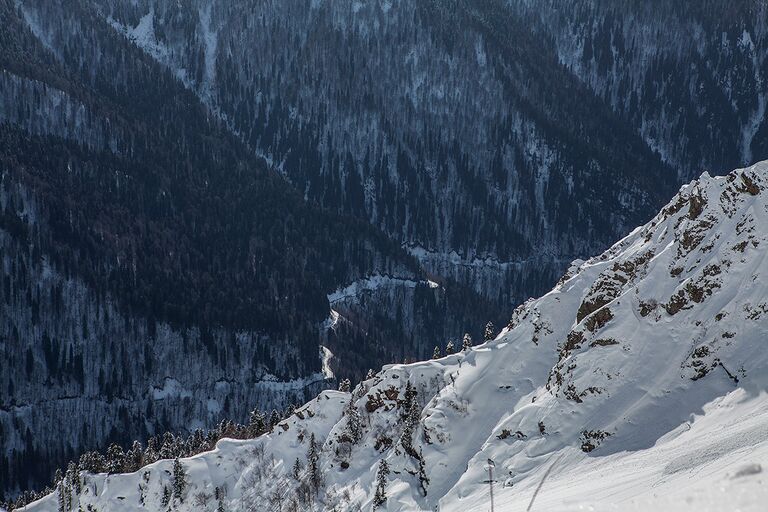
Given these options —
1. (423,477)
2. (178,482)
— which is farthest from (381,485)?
(178,482)

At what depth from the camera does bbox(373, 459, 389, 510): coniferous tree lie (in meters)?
109

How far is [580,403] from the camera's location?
10575 cm

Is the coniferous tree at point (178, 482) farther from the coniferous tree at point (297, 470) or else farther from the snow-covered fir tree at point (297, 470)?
the coniferous tree at point (297, 470)

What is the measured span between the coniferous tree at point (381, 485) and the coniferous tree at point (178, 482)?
32.0 m

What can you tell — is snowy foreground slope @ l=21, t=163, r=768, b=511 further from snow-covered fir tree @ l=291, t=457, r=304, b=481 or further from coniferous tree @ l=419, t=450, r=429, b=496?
snow-covered fir tree @ l=291, t=457, r=304, b=481

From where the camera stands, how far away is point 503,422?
364ft

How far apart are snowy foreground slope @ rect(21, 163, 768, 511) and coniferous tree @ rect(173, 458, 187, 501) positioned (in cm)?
80

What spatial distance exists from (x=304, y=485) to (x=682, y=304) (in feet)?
166

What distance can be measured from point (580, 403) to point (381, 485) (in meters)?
24.0

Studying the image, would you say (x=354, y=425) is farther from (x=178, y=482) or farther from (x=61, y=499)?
(x=61, y=499)

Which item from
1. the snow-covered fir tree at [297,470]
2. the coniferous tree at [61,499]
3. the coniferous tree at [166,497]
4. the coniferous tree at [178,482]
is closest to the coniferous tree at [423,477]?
the snow-covered fir tree at [297,470]

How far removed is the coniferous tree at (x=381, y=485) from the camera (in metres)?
109

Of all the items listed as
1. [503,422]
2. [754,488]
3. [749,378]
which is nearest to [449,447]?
[503,422]

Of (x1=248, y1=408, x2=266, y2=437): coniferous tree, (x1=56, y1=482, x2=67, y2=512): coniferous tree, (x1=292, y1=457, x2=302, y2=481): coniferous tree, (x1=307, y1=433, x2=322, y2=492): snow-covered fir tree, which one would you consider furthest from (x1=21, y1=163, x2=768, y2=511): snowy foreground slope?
(x1=248, y1=408, x2=266, y2=437): coniferous tree
